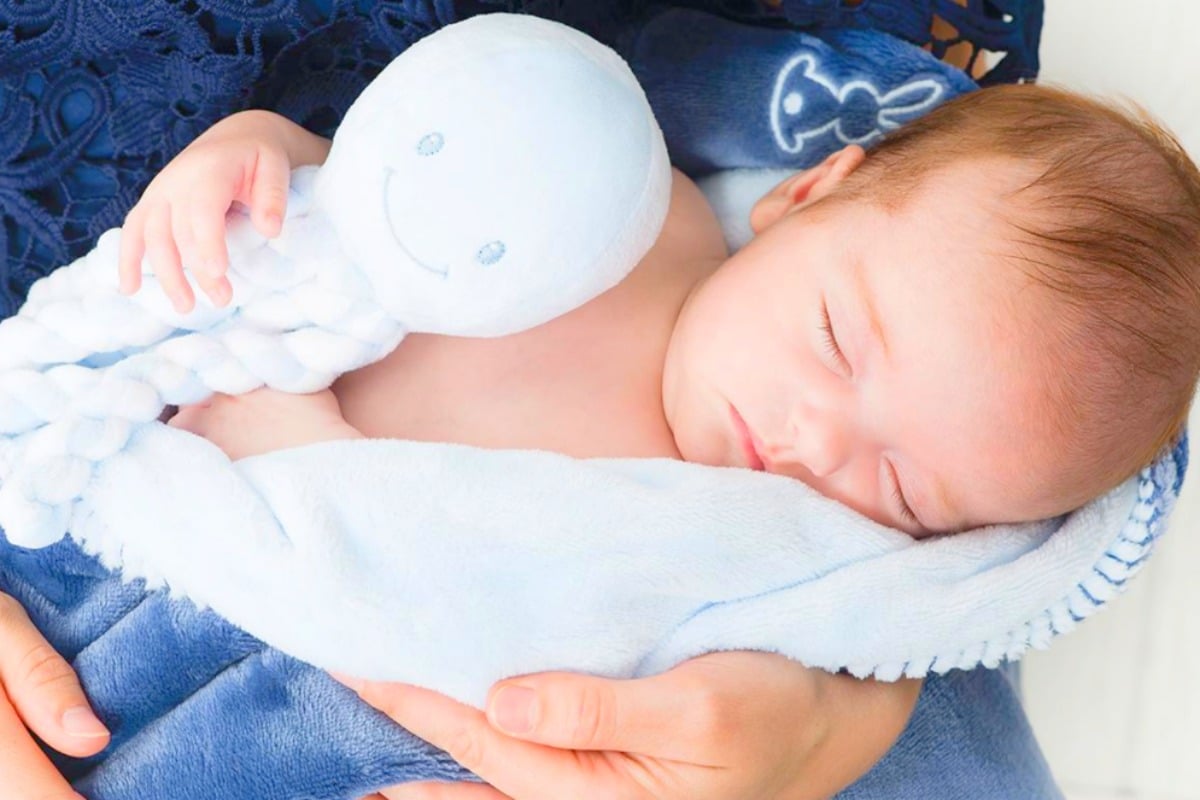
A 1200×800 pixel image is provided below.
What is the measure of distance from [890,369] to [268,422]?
45 centimetres

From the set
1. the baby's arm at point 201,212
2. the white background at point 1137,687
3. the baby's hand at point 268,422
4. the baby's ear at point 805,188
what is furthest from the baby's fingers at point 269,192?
the white background at point 1137,687

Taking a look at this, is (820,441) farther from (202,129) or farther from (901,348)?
(202,129)

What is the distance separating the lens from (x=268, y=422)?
2.77 feet

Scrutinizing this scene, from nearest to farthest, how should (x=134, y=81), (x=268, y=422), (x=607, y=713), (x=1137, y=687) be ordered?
(x=607, y=713), (x=268, y=422), (x=134, y=81), (x=1137, y=687)

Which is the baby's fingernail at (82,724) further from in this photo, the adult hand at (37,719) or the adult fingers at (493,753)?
the adult fingers at (493,753)

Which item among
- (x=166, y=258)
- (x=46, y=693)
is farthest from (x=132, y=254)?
(x=46, y=693)

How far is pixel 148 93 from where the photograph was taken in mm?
958

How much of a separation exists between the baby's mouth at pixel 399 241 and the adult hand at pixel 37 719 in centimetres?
37

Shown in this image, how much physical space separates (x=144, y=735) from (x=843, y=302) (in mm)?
594

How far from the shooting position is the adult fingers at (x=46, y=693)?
2.59 feet

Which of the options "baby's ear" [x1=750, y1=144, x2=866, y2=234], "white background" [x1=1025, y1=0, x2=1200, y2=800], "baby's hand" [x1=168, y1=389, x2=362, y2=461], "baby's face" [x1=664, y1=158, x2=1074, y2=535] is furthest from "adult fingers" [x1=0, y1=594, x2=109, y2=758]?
"white background" [x1=1025, y1=0, x2=1200, y2=800]

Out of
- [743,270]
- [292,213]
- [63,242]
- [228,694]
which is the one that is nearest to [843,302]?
[743,270]

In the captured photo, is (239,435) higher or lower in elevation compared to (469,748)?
higher

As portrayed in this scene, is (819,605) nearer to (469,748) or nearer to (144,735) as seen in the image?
(469,748)
